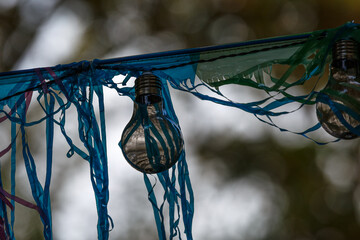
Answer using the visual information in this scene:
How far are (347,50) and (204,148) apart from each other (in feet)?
8.02

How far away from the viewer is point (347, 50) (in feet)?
2.53

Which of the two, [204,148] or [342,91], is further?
→ [204,148]

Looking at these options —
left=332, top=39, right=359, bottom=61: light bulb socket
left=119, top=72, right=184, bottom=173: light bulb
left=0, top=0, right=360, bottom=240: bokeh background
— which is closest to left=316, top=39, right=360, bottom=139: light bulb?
left=332, top=39, right=359, bottom=61: light bulb socket

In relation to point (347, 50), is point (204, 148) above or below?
above

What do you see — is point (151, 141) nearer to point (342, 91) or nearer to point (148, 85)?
point (148, 85)

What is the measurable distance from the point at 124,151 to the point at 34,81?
239mm

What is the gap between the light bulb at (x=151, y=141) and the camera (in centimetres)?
76

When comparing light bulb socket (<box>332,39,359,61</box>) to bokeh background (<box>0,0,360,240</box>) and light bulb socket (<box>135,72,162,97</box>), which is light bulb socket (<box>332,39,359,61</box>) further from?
bokeh background (<box>0,0,360,240</box>)

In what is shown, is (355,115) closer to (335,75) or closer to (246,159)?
(335,75)

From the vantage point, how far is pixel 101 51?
3.27m

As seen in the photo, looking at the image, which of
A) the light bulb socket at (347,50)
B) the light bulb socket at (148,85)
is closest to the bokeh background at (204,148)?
the light bulb socket at (148,85)

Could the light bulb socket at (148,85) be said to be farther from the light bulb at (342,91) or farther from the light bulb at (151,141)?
the light bulb at (342,91)

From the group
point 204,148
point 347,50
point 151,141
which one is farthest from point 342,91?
point 204,148

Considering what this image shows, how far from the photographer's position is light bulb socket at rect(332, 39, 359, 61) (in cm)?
77
